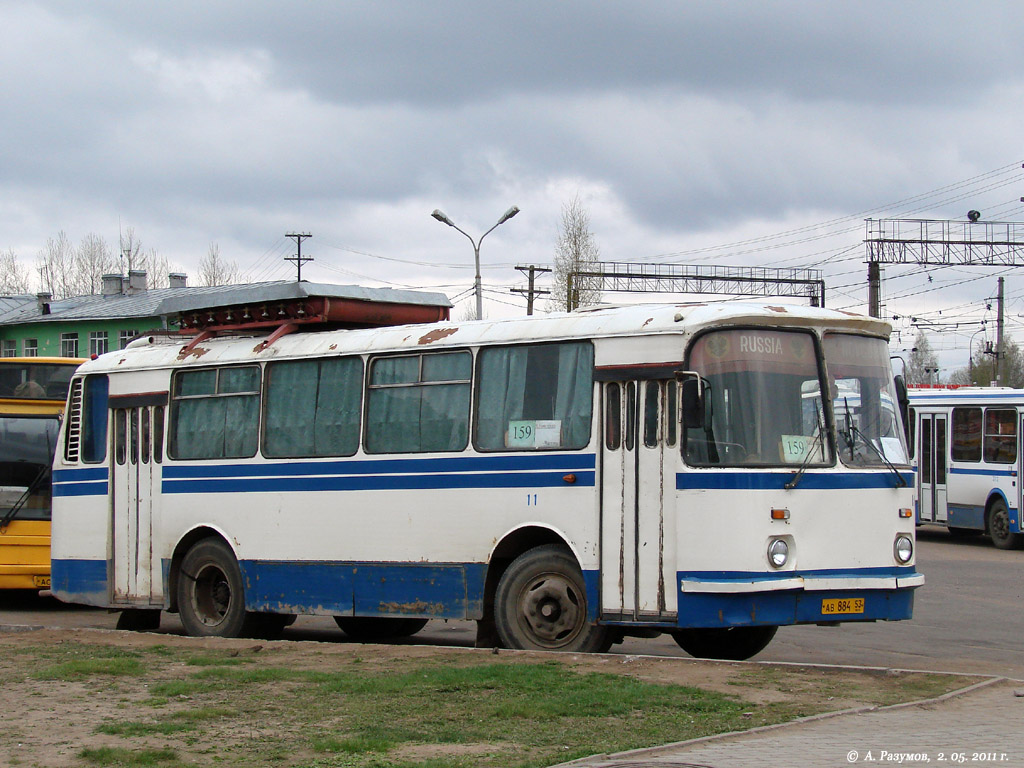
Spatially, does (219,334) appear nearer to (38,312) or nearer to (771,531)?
(771,531)

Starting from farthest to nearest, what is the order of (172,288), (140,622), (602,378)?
1. (172,288)
2. (140,622)
3. (602,378)

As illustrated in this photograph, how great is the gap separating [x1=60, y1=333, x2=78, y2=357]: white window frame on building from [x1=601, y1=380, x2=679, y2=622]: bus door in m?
72.9

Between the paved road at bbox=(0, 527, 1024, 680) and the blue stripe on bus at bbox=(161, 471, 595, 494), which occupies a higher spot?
the blue stripe on bus at bbox=(161, 471, 595, 494)

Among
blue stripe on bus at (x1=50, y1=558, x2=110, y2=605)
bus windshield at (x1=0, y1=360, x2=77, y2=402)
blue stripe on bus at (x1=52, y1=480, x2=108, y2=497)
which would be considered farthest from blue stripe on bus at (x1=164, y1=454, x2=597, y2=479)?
bus windshield at (x1=0, y1=360, x2=77, y2=402)

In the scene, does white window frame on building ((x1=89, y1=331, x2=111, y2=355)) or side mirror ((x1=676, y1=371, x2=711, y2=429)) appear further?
white window frame on building ((x1=89, y1=331, x2=111, y2=355))

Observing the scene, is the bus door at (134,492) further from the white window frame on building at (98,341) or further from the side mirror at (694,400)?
the white window frame on building at (98,341)

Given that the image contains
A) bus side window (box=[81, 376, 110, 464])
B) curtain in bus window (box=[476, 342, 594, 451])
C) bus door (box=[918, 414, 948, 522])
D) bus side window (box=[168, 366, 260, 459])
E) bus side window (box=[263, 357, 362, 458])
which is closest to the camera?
curtain in bus window (box=[476, 342, 594, 451])

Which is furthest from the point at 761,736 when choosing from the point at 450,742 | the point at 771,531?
the point at 771,531

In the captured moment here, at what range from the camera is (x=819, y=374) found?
11430mm

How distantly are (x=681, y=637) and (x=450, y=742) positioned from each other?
4949mm

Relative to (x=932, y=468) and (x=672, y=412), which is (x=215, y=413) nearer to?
(x=672, y=412)

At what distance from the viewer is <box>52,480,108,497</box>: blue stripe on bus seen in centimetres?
1602

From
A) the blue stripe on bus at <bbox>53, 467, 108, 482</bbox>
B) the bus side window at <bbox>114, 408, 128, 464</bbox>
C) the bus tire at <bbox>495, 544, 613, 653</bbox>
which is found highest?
the bus side window at <bbox>114, 408, 128, 464</bbox>

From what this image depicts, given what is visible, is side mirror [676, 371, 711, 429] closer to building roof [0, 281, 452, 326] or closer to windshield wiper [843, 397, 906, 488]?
windshield wiper [843, 397, 906, 488]
